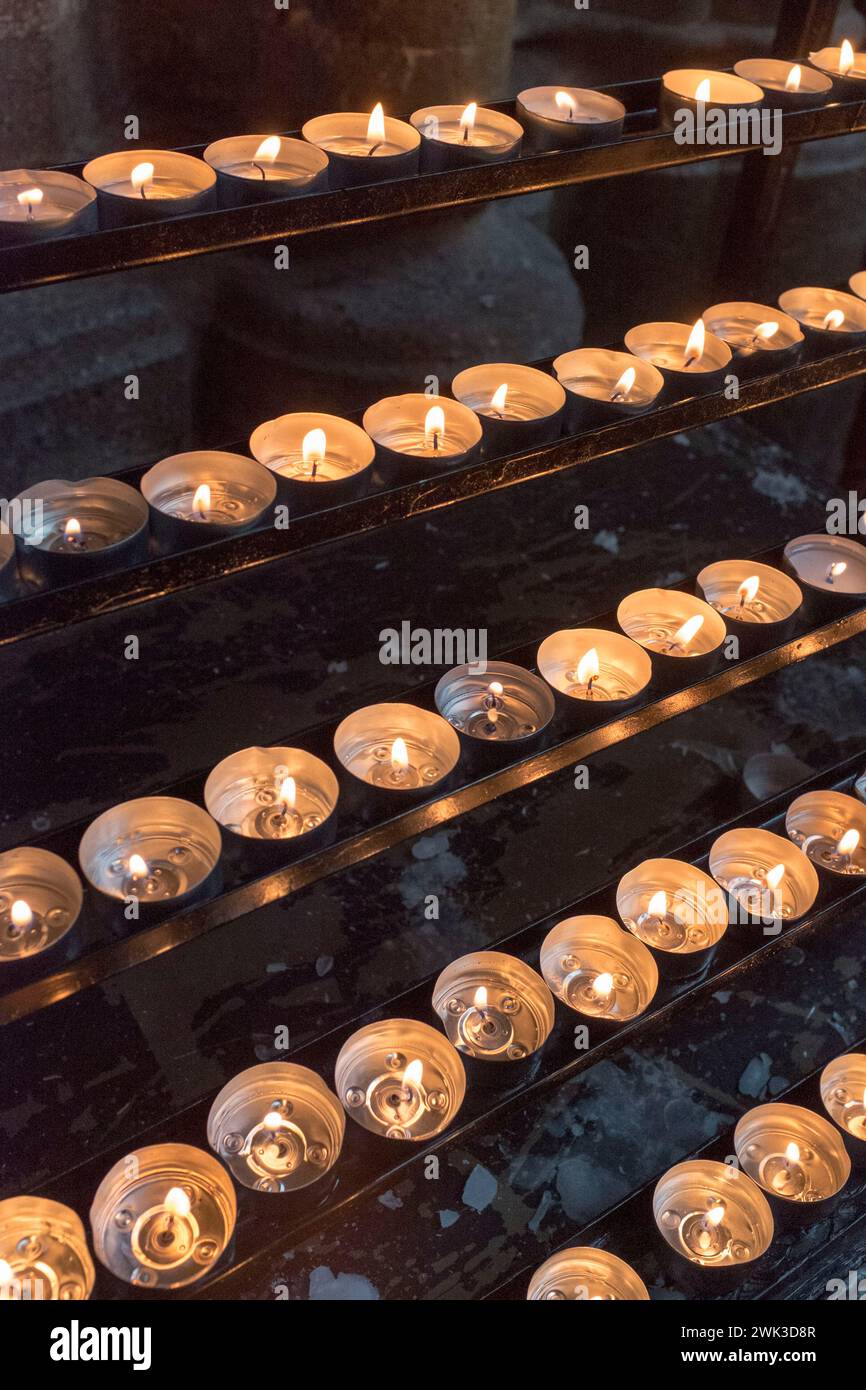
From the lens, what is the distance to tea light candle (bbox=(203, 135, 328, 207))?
4.35 ft

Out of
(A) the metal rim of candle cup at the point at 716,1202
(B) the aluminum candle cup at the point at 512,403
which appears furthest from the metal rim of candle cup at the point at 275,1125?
(B) the aluminum candle cup at the point at 512,403

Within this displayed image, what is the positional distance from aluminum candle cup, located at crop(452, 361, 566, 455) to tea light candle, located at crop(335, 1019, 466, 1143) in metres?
0.74

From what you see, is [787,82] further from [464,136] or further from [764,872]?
[764,872]

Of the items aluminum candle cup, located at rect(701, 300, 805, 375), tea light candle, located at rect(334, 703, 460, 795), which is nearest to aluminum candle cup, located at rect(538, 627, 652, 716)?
tea light candle, located at rect(334, 703, 460, 795)

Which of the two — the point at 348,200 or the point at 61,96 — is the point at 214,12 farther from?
the point at 348,200

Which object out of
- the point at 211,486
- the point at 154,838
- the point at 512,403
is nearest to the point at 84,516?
the point at 211,486

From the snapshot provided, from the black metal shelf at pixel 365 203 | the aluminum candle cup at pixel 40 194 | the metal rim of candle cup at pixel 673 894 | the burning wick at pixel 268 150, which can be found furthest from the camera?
the metal rim of candle cup at pixel 673 894

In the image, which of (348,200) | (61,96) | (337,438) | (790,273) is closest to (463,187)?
(348,200)

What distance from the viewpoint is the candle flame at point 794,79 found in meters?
1.71

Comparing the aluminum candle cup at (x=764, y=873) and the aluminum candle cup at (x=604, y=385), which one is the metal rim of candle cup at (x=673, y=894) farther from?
the aluminum candle cup at (x=604, y=385)

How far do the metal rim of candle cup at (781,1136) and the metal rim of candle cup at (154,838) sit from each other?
2.66 ft

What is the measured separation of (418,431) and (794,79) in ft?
2.28

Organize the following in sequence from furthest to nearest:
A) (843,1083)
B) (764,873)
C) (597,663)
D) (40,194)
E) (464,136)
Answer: (764,873), (843,1083), (597,663), (464,136), (40,194)

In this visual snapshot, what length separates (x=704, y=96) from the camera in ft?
5.30
